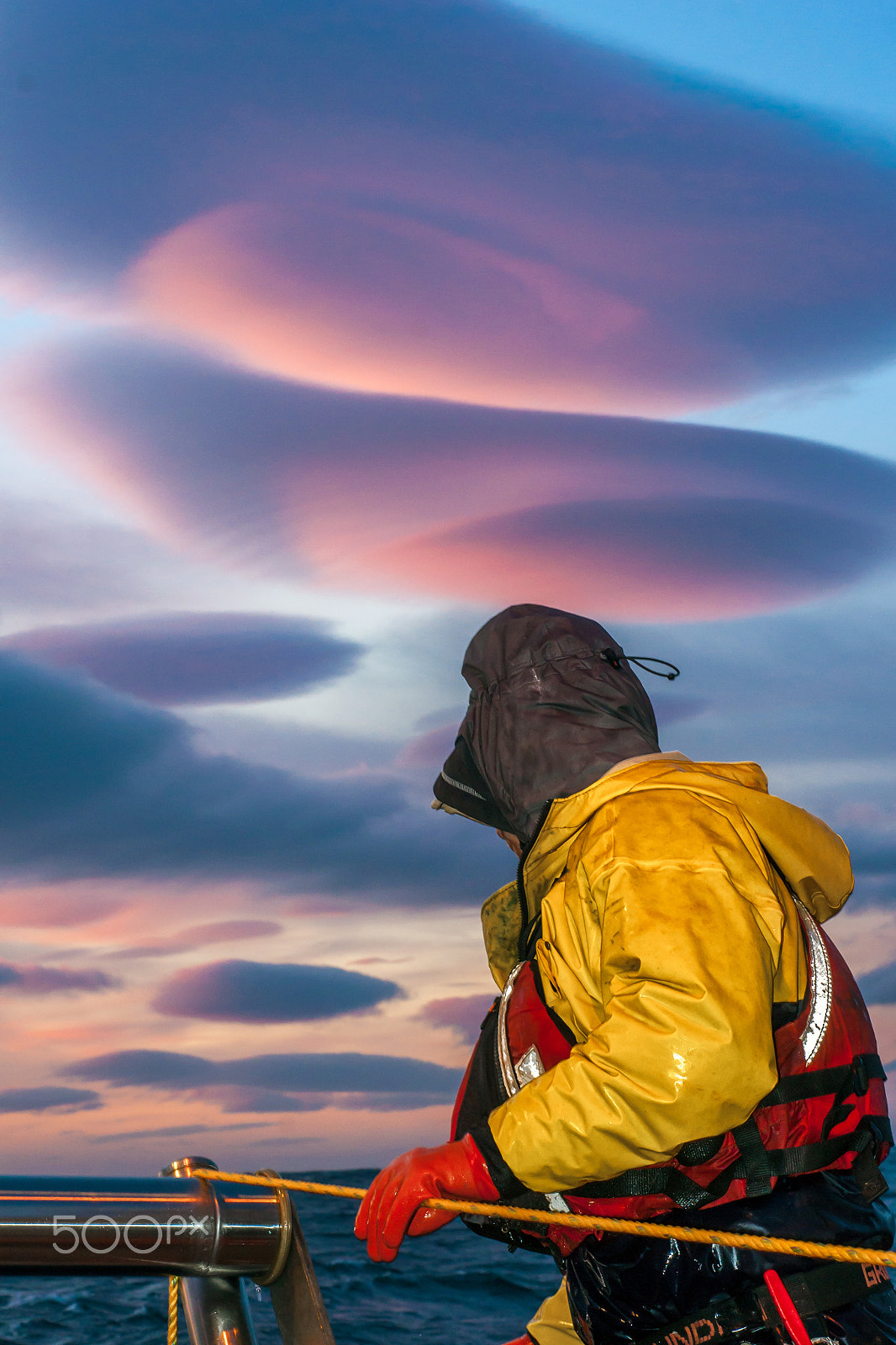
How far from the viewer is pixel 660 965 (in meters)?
2.07

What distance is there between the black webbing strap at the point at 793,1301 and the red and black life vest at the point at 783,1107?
180 mm

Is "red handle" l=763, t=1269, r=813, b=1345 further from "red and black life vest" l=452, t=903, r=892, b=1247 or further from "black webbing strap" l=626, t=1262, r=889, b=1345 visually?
"red and black life vest" l=452, t=903, r=892, b=1247

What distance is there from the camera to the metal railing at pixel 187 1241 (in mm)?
1680

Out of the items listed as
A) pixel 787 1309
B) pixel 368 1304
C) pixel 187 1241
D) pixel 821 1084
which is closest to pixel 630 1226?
pixel 787 1309

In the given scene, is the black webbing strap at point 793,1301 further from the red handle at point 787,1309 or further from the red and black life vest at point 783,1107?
the red and black life vest at point 783,1107

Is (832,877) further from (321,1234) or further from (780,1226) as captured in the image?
(321,1234)

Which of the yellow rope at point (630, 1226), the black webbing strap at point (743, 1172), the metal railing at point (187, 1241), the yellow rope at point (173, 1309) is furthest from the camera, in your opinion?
the black webbing strap at point (743, 1172)

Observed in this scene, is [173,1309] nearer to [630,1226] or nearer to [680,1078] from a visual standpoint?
[630,1226]

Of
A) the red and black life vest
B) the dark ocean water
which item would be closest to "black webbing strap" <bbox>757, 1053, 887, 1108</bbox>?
the red and black life vest

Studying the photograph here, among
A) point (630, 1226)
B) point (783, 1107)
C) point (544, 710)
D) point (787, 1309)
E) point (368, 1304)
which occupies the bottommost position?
point (368, 1304)

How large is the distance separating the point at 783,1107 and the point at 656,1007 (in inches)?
17.9

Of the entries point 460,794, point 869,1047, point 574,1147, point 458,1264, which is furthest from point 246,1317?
point 458,1264

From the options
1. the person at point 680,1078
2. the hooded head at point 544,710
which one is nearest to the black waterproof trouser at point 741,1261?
the person at point 680,1078

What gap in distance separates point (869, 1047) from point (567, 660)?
3.89ft
